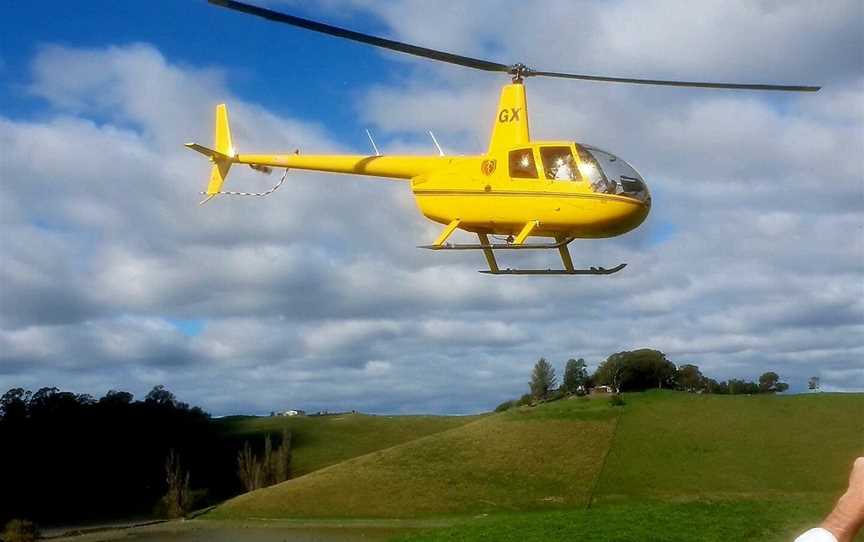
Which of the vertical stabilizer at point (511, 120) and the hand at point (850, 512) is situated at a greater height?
the vertical stabilizer at point (511, 120)

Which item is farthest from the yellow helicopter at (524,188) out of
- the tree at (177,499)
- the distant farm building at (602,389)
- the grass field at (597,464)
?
the distant farm building at (602,389)

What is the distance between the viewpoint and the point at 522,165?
52.6 feet

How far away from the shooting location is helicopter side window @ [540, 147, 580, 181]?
51.0 ft

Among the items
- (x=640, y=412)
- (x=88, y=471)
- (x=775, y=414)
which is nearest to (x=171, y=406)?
(x=88, y=471)

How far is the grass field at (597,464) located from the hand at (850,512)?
51.6 m

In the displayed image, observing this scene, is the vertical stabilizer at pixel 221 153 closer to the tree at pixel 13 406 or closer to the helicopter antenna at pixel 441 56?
the helicopter antenna at pixel 441 56

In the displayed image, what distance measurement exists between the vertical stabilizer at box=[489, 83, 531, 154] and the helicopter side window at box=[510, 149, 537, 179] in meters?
0.32

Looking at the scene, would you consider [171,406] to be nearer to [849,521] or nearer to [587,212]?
[587,212]

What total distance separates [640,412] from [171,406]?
171 ft

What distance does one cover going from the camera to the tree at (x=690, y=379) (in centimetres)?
10625

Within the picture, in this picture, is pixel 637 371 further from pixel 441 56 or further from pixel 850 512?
pixel 850 512

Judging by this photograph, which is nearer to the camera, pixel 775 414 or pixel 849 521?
pixel 849 521

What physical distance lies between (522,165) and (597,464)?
184 ft

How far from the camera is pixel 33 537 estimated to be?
59031 mm
